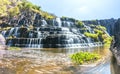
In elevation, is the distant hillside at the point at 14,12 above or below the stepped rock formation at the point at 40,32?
above

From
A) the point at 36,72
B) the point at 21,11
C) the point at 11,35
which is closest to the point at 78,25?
the point at 21,11

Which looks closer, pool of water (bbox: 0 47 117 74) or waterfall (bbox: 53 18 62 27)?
pool of water (bbox: 0 47 117 74)

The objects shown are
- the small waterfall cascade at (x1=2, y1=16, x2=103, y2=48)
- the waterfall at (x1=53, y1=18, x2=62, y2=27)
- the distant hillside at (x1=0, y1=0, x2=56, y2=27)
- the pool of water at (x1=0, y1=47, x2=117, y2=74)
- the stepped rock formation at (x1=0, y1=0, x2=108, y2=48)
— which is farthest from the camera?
the distant hillside at (x1=0, y1=0, x2=56, y2=27)

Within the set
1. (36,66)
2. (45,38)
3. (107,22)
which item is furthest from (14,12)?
(36,66)

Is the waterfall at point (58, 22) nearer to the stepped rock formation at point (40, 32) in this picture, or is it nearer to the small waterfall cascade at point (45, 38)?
the stepped rock formation at point (40, 32)

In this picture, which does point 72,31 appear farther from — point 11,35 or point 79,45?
point 11,35

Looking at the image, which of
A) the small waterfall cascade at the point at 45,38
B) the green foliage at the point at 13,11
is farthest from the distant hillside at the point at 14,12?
the small waterfall cascade at the point at 45,38

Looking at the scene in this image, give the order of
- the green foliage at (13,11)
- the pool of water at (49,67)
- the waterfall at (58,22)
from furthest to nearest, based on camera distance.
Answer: the green foliage at (13,11) → the waterfall at (58,22) → the pool of water at (49,67)

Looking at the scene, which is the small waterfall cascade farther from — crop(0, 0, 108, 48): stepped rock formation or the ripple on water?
the ripple on water

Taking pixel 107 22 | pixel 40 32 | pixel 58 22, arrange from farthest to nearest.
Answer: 1. pixel 107 22
2. pixel 58 22
3. pixel 40 32

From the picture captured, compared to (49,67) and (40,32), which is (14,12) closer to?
(40,32)

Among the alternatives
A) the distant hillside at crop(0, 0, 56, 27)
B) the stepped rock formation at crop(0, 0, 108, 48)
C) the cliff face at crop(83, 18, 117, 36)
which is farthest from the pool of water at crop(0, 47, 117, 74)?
the cliff face at crop(83, 18, 117, 36)

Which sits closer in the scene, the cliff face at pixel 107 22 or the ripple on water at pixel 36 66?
the ripple on water at pixel 36 66

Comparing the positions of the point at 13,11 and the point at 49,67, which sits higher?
the point at 13,11
